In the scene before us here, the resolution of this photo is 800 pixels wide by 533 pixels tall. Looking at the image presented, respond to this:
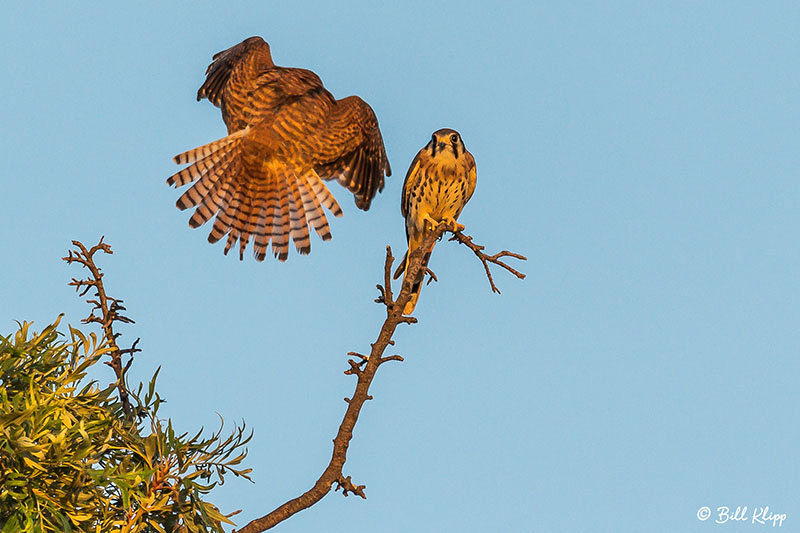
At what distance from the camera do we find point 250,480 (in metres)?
4.22

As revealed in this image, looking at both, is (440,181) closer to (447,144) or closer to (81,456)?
(447,144)

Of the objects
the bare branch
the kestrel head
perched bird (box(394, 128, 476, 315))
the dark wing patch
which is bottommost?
the bare branch

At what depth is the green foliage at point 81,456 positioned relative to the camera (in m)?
3.69

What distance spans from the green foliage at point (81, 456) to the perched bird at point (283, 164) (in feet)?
9.77

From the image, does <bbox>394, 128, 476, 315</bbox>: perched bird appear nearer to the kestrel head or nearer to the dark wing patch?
the kestrel head

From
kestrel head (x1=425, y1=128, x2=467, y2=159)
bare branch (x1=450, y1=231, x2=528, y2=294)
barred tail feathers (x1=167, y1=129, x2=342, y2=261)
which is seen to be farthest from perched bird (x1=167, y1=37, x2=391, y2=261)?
bare branch (x1=450, y1=231, x2=528, y2=294)

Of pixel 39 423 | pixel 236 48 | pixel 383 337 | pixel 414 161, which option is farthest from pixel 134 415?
pixel 236 48

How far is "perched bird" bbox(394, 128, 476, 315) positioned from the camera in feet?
24.2

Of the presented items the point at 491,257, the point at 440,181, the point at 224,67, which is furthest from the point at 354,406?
the point at 224,67

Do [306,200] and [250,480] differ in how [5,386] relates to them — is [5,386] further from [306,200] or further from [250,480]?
[306,200]

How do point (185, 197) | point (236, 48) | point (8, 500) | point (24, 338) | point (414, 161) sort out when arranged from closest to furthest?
1. point (8, 500)
2. point (24, 338)
3. point (185, 197)
4. point (414, 161)
5. point (236, 48)

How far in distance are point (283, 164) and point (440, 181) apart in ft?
3.67

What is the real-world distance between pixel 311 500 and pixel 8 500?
114cm

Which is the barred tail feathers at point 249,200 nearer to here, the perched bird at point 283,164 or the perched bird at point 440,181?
the perched bird at point 283,164
